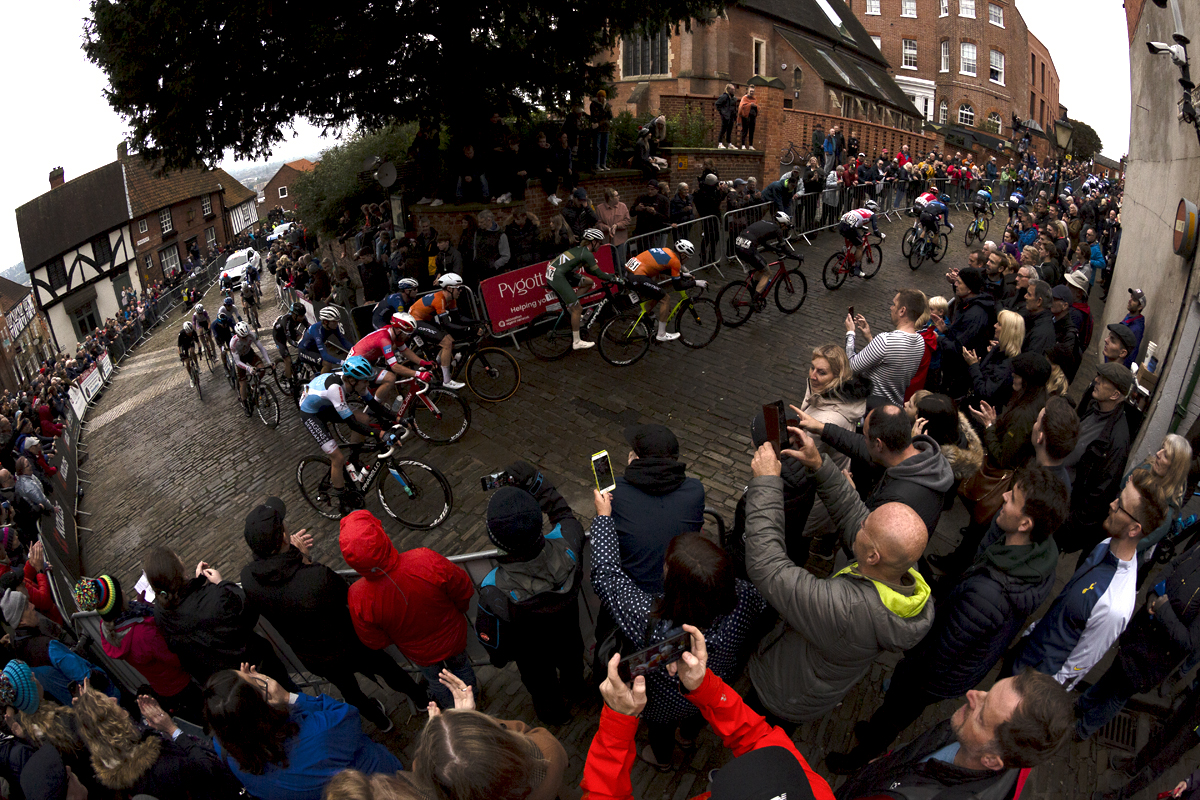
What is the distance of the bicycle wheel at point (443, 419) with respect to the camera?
8.20 m

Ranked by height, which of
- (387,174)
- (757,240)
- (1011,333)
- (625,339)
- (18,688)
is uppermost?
(387,174)

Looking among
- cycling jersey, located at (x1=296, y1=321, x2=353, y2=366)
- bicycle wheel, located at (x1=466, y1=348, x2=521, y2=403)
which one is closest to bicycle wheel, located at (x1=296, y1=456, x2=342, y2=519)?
bicycle wheel, located at (x1=466, y1=348, x2=521, y2=403)

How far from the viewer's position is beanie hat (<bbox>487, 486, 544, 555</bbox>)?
300cm

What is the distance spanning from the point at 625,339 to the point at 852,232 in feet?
16.6

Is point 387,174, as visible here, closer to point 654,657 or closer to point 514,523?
point 514,523

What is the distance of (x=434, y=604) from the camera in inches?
147

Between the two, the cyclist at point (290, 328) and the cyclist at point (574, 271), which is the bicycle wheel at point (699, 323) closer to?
the cyclist at point (574, 271)

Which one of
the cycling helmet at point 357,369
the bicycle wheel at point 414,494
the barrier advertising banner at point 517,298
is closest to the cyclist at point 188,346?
the barrier advertising banner at point 517,298

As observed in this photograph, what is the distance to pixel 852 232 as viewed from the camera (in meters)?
11.3

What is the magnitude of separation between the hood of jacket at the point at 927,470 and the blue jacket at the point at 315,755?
3.15 m

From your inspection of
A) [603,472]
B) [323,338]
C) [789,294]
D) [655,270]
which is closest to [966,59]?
[789,294]

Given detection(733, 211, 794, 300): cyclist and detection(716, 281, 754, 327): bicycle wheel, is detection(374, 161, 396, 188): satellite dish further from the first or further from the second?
detection(733, 211, 794, 300): cyclist

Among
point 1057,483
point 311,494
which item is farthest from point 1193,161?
point 311,494

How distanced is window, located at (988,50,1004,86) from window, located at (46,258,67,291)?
243ft
